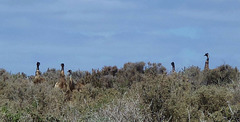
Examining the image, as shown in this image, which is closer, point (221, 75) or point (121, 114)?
point (121, 114)

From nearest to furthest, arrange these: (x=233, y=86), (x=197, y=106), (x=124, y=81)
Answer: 1. (x=197, y=106)
2. (x=233, y=86)
3. (x=124, y=81)

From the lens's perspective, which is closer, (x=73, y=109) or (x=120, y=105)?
(x=120, y=105)

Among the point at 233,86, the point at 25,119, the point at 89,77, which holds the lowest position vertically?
the point at 25,119

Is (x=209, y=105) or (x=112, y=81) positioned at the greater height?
(x=112, y=81)

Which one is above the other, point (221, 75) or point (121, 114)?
point (221, 75)

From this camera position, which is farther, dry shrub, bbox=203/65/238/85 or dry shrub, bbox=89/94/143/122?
dry shrub, bbox=203/65/238/85

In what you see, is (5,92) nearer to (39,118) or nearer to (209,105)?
→ (39,118)

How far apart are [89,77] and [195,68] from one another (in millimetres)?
6000

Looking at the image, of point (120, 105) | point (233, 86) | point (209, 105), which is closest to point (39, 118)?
point (120, 105)

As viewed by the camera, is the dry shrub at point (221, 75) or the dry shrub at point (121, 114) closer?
the dry shrub at point (121, 114)

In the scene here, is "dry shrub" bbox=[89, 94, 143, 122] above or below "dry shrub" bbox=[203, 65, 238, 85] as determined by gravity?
below

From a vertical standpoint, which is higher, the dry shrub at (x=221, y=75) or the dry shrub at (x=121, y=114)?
the dry shrub at (x=221, y=75)

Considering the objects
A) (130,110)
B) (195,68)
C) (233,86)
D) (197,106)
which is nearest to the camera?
(130,110)

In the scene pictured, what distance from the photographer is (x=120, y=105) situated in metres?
8.23
